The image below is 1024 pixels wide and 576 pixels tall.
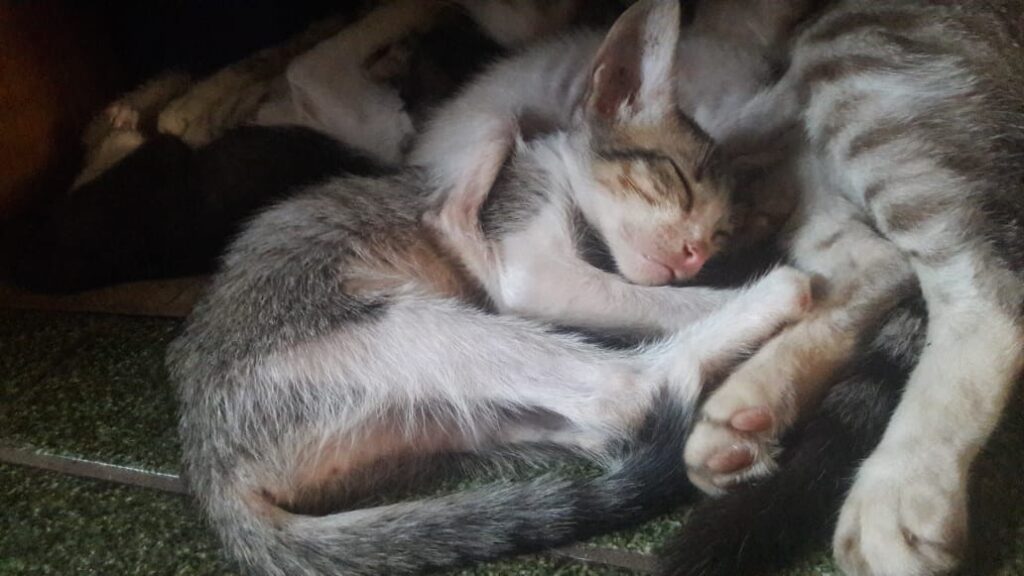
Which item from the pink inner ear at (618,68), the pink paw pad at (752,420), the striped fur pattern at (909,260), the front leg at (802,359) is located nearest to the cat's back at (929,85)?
the striped fur pattern at (909,260)

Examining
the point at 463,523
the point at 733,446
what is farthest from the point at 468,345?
the point at 733,446

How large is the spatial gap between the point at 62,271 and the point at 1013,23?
5.20 ft

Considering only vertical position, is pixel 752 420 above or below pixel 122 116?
below

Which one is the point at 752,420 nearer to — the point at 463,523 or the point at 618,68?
the point at 463,523

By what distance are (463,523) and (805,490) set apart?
1.37ft

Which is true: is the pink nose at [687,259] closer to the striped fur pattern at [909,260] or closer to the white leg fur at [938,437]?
the striped fur pattern at [909,260]

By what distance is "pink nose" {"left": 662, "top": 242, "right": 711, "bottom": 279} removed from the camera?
139 centimetres

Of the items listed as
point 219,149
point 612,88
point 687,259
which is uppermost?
point 612,88

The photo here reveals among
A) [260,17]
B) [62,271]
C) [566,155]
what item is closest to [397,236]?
[566,155]

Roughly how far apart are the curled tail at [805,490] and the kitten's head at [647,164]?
1.09 feet

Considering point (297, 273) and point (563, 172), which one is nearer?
point (297, 273)

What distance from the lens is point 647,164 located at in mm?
1435

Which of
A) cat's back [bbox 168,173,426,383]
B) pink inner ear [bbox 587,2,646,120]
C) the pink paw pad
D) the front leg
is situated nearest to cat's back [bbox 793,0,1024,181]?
the front leg

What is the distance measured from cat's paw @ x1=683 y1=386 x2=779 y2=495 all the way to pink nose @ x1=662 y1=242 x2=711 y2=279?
1.03 ft
